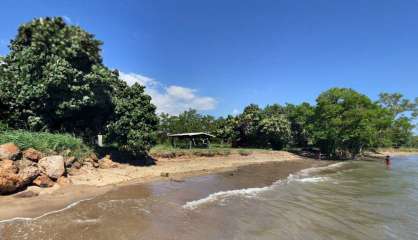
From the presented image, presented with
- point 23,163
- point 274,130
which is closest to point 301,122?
point 274,130

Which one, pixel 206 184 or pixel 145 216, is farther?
pixel 206 184

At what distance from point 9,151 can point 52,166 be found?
75.4 inches

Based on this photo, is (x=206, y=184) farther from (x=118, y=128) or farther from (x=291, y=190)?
(x=118, y=128)

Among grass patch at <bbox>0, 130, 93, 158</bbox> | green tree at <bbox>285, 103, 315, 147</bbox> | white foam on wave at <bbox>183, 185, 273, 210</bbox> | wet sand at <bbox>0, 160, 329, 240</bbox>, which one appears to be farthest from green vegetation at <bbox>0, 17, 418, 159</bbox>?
green tree at <bbox>285, 103, 315, 147</bbox>

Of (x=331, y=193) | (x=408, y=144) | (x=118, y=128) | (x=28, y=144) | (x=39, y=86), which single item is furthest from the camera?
(x=408, y=144)

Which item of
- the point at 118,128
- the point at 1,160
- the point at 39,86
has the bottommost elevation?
the point at 1,160

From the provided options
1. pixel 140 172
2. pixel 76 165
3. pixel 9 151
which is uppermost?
pixel 9 151

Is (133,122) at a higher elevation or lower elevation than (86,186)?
higher

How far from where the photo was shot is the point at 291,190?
15.9 metres

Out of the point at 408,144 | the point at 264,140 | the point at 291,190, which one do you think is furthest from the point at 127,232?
the point at 408,144

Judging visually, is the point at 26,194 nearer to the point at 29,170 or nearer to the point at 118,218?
the point at 29,170

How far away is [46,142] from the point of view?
1471 centimetres

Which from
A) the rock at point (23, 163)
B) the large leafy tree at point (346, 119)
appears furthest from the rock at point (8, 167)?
the large leafy tree at point (346, 119)

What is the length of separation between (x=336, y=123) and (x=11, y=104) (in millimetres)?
39895
